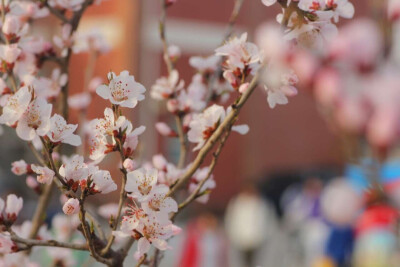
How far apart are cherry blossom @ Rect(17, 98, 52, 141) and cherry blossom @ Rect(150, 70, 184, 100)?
1.81 feet

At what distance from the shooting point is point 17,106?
117cm

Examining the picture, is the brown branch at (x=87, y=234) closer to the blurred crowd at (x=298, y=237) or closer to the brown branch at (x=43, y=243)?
the brown branch at (x=43, y=243)

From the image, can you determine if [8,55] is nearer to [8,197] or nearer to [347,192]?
[8,197]

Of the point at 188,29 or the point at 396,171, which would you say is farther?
the point at 188,29

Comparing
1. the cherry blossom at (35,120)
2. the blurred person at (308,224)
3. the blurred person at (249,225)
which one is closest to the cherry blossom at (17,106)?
the cherry blossom at (35,120)

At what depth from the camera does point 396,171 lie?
496 cm

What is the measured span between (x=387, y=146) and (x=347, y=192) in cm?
17

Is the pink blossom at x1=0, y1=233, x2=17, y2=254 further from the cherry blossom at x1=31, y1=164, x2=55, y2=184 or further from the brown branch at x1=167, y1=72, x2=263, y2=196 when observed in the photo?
the brown branch at x1=167, y1=72, x2=263, y2=196

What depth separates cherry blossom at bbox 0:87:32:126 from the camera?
115cm

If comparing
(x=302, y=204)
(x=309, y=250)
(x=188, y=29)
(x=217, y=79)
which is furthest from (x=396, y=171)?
(x=188, y=29)

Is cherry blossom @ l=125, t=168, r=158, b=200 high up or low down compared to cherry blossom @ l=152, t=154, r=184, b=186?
up

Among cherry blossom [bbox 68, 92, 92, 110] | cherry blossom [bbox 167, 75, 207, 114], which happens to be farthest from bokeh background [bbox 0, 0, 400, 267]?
cherry blossom [bbox 167, 75, 207, 114]

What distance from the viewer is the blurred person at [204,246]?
592 cm

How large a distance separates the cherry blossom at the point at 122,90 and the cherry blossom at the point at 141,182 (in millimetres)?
125
